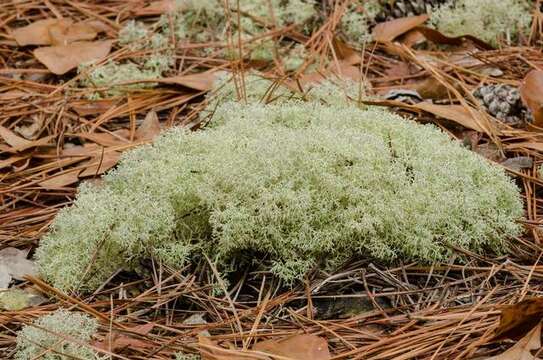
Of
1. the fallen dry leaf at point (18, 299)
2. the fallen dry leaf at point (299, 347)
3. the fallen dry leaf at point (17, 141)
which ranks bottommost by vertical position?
the fallen dry leaf at point (18, 299)

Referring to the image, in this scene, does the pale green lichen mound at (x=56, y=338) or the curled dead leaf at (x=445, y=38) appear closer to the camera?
the pale green lichen mound at (x=56, y=338)

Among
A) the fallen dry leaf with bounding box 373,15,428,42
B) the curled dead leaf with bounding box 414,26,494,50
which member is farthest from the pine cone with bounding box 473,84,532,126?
the fallen dry leaf with bounding box 373,15,428,42

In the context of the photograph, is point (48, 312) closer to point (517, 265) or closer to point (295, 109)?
point (295, 109)

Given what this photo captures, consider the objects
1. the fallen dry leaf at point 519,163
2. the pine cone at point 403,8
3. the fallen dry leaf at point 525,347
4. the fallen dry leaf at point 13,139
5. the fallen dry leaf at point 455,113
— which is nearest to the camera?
the fallen dry leaf at point 525,347

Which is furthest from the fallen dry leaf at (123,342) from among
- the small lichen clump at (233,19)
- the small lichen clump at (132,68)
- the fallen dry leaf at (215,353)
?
the small lichen clump at (233,19)

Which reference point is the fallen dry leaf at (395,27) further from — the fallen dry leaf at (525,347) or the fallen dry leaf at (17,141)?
the fallen dry leaf at (525,347)

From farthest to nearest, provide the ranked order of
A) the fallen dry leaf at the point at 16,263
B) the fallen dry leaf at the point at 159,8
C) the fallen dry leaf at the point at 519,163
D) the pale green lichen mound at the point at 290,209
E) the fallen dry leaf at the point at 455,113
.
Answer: the fallen dry leaf at the point at 159,8 → the fallen dry leaf at the point at 455,113 → the fallen dry leaf at the point at 519,163 → the fallen dry leaf at the point at 16,263 → the pale green lichen mound at the point at 290,209

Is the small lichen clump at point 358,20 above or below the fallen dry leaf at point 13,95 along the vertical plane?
above

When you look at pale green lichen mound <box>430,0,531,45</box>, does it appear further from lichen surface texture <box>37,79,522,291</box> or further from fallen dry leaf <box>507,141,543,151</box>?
lichen surface texture <box>37,79,522,291</box>
